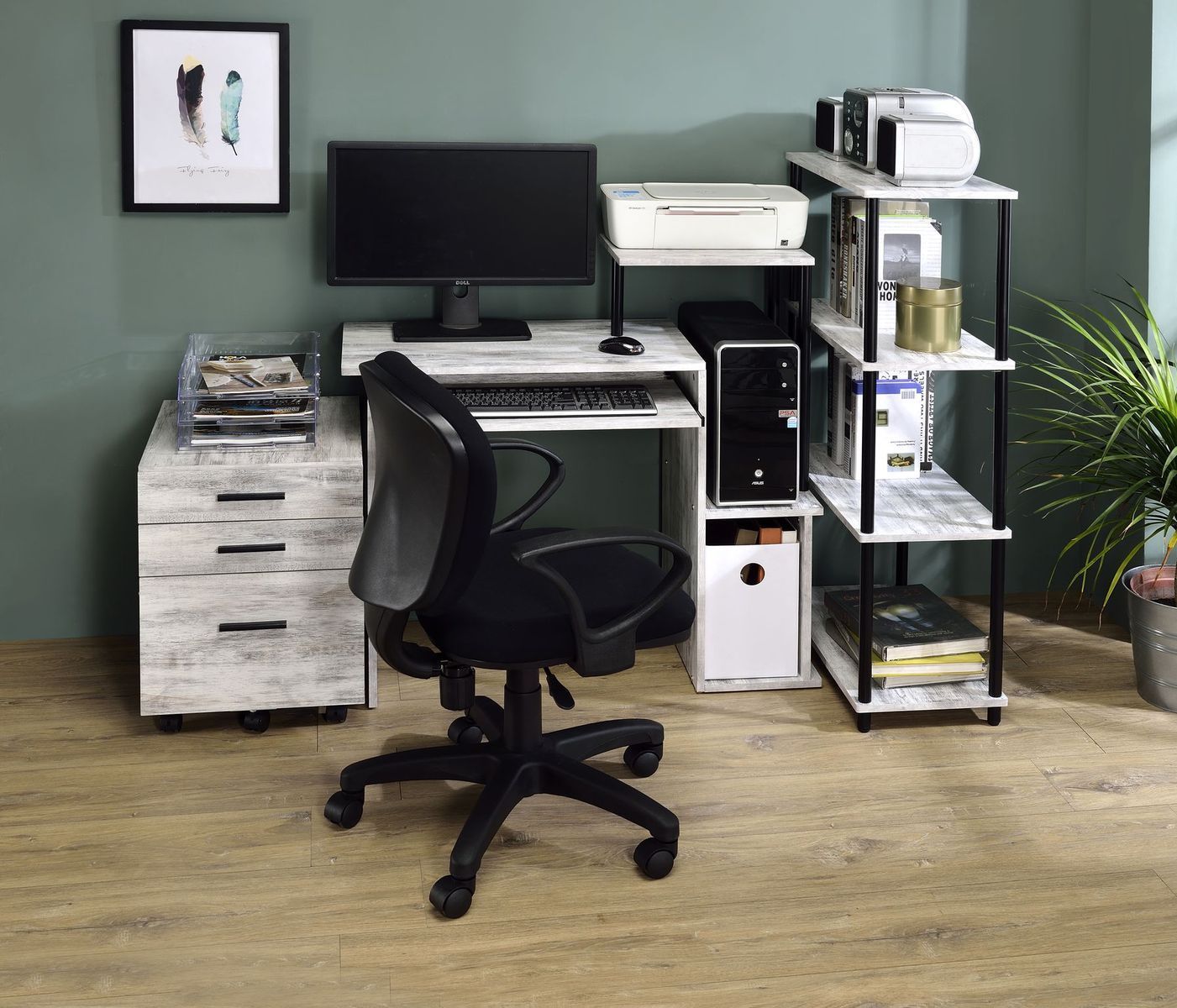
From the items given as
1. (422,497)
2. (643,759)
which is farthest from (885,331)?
(422,497)

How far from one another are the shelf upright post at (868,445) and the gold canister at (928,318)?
64 millimetres

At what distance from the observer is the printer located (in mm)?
3525

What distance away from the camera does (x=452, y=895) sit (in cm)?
271

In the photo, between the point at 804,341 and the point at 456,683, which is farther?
the point at 804,341

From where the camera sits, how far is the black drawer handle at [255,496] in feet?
10.8

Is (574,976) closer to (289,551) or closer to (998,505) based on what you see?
(289,551)

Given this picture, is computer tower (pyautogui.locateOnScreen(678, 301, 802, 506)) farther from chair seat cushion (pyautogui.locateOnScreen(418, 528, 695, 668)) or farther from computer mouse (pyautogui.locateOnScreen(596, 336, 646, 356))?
chair seat cushion (pyautogui.locateOnScreen(418, 528, 695, 668))

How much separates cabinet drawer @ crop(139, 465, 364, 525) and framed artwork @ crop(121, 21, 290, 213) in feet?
2.66

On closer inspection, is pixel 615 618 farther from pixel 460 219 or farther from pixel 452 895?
pixel 460 219

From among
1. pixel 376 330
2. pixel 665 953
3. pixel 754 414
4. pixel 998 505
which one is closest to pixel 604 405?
pixel 754 414

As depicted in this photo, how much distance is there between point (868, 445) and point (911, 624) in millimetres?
581

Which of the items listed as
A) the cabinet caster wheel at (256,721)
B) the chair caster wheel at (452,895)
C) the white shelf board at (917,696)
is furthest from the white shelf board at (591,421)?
the chair caster wheel at (452,895)

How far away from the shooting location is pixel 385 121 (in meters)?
3.72

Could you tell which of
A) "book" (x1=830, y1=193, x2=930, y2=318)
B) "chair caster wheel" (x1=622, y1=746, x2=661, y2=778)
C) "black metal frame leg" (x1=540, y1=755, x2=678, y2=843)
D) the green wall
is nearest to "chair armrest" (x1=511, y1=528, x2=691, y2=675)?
"black metal frame leg" (x1=540, y1=755, x2=678, y2=843)
